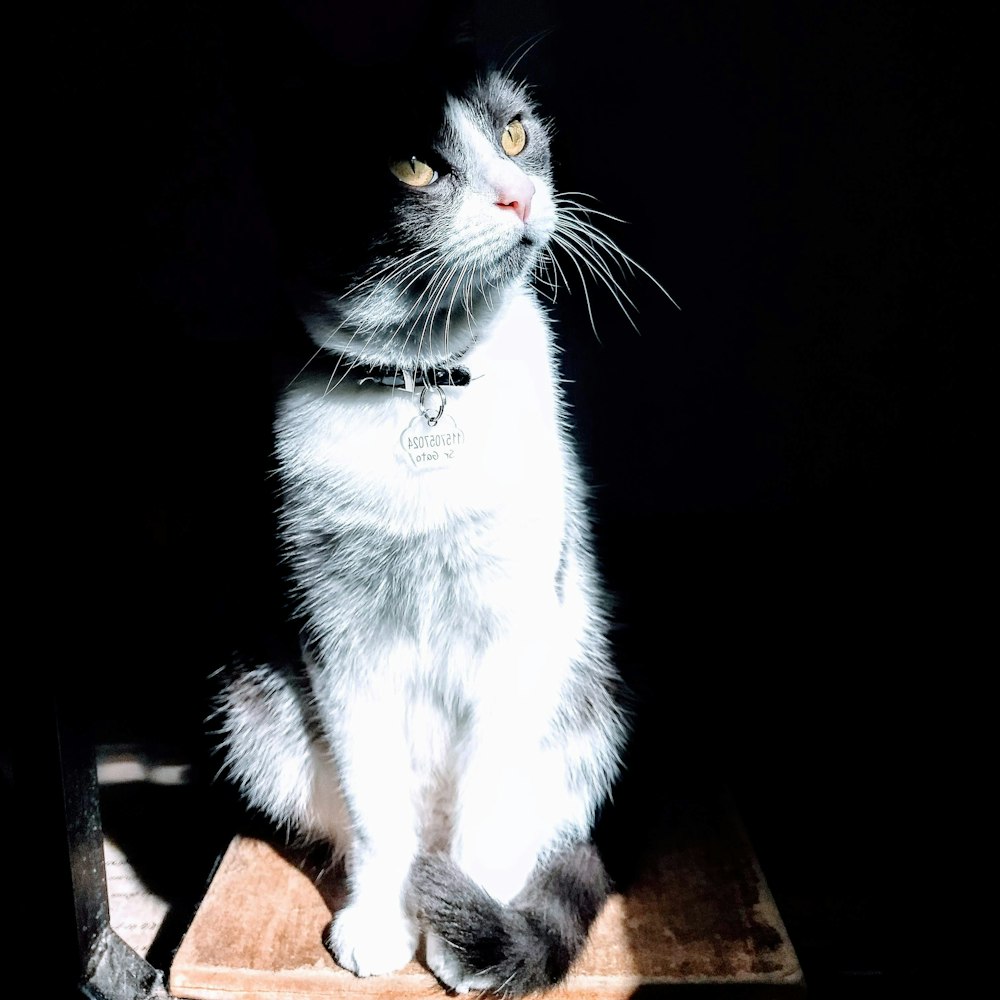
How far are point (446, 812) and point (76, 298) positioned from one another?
0.82 meters

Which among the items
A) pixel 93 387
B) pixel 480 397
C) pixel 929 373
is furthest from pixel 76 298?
pixel 929 373

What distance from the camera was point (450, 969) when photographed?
834 mm

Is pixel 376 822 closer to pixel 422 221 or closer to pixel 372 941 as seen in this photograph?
pixel 372 941

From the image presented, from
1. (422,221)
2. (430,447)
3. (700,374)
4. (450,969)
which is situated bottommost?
(450,969)

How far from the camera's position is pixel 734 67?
3.58 feet

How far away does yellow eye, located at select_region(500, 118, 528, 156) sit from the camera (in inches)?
30.5

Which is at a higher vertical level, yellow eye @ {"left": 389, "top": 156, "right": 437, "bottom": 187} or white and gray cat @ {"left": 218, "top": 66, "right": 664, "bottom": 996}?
yellow eye @ {"left": 389, "top": 156, "right": 437, "bottom": 187}

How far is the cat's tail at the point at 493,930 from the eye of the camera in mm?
796

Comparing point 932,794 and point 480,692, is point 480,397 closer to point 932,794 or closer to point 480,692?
point 480,692

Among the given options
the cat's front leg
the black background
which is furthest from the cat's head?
the cat's front leg

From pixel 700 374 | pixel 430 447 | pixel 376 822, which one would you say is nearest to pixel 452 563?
pixel 430 447

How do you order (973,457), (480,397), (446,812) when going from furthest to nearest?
(973,457), (446,812), (480,397)

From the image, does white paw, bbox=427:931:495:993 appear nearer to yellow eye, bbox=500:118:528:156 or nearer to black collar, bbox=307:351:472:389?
black collar, bbox=307:351:472:389

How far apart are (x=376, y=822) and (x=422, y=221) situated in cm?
62
